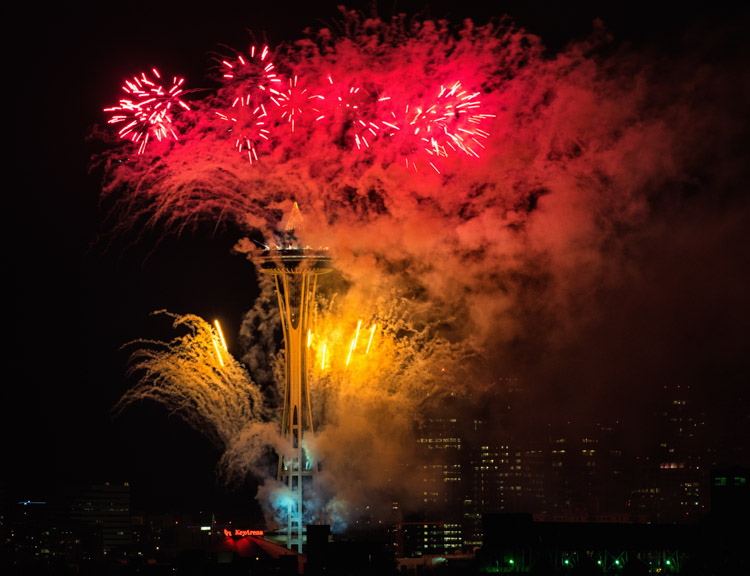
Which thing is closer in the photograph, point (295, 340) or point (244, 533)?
point (295, 340)

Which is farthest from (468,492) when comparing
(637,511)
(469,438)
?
(637,511)

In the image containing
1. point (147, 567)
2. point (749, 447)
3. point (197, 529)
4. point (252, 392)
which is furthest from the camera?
point (749, 447)

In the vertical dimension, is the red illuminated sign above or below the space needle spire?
below

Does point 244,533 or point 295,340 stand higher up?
point 295,340

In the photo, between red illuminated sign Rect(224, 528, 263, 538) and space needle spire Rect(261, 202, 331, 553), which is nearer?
space needle spire Rect(261, 202, 331, 553)

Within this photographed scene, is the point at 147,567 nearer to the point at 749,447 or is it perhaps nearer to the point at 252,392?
the point at 252,392

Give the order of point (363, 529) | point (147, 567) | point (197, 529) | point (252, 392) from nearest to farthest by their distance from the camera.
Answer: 1. point (147, 567)
2. point (252, 392)
3. point (363, 529)
4. point (197, 529)

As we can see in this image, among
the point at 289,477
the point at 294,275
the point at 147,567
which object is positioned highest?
the point at 294,275

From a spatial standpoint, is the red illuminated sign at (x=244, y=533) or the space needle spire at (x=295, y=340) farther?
the red illuminated sign at (x=244, y=533)

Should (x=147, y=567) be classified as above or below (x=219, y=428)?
below

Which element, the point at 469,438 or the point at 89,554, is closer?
the point at 89,554

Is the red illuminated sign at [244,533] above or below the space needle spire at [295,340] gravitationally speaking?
below
